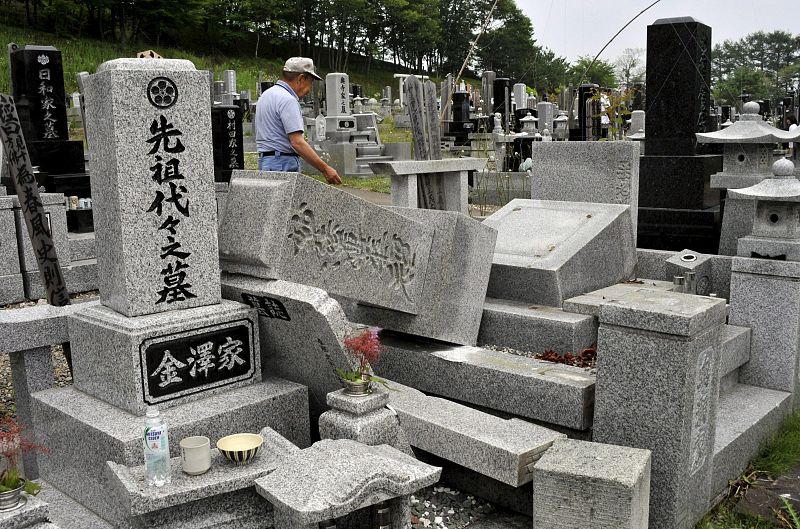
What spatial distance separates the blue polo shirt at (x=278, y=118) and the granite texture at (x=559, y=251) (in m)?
1.83

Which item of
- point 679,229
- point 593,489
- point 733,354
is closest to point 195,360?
point 593,489

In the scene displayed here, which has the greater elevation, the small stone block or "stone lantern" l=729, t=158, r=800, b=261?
"stone lantern" l=729, t=158, r=800, b=261

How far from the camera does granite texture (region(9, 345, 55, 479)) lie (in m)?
4.09

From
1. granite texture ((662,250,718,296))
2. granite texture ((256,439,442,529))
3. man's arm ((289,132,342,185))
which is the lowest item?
granite texture ((256,439,442,529))

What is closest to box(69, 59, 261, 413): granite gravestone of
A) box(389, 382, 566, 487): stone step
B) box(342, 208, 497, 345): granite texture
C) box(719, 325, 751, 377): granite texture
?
box(389, 382, 566, 487): stone step

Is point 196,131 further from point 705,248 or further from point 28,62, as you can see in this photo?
point 28,62

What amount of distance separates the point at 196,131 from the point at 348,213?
101 centimetres

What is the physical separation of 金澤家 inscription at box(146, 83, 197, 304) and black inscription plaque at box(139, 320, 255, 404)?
0.24 metres

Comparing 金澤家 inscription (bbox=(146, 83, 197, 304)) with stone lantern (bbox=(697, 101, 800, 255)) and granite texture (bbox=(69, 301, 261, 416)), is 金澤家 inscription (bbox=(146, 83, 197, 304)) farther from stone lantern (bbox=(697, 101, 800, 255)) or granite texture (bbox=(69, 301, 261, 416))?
stone lantern (bbox=(697, 101, 800, 255))

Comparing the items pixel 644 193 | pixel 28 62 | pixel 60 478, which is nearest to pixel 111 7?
pixel 28 62

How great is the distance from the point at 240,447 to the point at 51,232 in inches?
232

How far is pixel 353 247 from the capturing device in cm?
447

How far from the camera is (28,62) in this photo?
391 inches

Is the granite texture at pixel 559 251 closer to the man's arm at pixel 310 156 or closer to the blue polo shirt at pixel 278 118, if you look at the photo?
the man's arm at pixel 310 156
